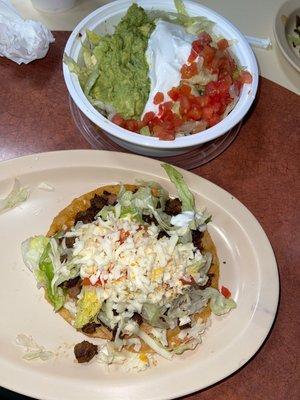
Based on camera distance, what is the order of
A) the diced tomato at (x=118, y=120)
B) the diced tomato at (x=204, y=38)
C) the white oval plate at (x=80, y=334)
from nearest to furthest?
the white oval plate at (x=80, y=334) → the diced tomato at (x=118, y=120) → the diced tomato at (x=204, y=38)

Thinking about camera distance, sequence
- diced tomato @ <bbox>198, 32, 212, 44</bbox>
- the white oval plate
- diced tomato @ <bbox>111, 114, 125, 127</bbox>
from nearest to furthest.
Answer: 1. the white oval plate
2. diced tomato @ <bbox>111, 114, 125, 127</bbox>
3. diced tomato @ <bbox>198, 32, 212, 44</bbox>

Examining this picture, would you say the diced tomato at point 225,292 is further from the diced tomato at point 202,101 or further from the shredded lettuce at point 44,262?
the diced tomato at point 202,101

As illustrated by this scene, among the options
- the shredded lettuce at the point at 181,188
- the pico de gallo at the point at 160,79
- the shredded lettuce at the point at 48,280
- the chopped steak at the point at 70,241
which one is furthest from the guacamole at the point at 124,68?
the shredded lettuce at the point at 48,280

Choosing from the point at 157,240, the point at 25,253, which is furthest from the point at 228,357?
the point at 25,253

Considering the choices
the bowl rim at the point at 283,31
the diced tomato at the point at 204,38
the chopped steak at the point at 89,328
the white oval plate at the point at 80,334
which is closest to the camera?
the white oval plate at the point at 80,334

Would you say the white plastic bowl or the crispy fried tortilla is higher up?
the white plastic bowl

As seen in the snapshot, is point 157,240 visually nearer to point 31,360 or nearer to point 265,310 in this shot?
point 265,310

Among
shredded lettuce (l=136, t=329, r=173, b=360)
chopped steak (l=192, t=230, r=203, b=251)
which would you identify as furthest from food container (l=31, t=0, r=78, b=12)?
shredded lettuce (l=136, t=329, r=173, b=360)

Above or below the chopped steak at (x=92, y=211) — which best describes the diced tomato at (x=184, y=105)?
above

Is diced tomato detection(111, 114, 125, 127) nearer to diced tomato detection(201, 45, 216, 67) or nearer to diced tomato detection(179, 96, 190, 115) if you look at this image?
diced tomato detection(179, 96, 190, 115)
